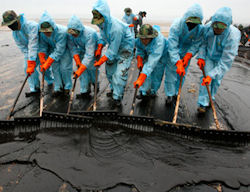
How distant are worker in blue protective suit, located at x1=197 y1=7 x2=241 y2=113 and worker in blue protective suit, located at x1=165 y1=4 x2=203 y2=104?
151mm

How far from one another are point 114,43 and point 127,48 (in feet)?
1.15

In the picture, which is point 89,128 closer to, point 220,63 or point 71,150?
point 71,150

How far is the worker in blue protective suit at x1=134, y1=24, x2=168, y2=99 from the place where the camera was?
9.71 ft

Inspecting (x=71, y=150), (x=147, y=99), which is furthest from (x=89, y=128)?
(x=147, y=99)

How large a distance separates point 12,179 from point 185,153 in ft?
→ 6.81

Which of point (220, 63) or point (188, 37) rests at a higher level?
point (188, 37)

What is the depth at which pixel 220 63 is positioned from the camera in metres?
2.87

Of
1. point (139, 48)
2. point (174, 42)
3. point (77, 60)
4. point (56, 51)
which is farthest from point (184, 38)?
point (56, 51)

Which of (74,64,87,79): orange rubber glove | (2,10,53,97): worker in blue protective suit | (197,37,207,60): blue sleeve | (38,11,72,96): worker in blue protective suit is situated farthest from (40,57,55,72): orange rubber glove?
(197,37,207,60): blue sleeve

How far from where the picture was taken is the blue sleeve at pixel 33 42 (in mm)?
3336

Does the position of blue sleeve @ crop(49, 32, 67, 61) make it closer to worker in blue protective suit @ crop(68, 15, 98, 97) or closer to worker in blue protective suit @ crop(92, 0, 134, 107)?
worker in blue protective suit @ crop(68, 15, 98, 97)

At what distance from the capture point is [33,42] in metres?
3.37

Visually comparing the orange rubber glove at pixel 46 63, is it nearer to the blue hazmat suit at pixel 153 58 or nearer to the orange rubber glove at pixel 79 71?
the orange rubber glove at pixel 79 71

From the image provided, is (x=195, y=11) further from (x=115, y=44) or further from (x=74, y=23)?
(x=74, y=23)
